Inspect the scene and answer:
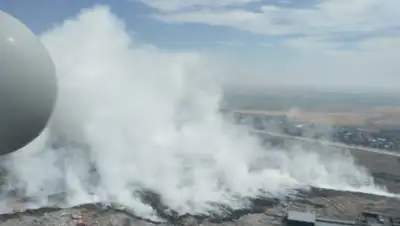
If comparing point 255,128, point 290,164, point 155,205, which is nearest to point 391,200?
point 290,164

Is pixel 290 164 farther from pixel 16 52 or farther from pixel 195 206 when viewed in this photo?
pixel 16 52

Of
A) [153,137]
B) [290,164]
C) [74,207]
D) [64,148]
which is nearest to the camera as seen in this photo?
[74,207]

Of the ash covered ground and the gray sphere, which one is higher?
the gray sphere

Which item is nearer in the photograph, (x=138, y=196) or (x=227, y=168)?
(x=138, y=196)

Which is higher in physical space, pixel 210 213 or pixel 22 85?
pixel 22 85

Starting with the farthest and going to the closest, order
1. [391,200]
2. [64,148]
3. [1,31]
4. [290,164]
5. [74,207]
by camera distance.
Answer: [290,164] < [64,148] < [391,200] < [74,207] < [1,31]

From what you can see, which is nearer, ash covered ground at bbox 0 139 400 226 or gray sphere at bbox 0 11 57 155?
gray sphere at bbox 0 11 57 155

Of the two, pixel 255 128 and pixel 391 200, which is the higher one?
pixel 255 128

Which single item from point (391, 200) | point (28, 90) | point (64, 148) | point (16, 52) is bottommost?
point (391, 200)
